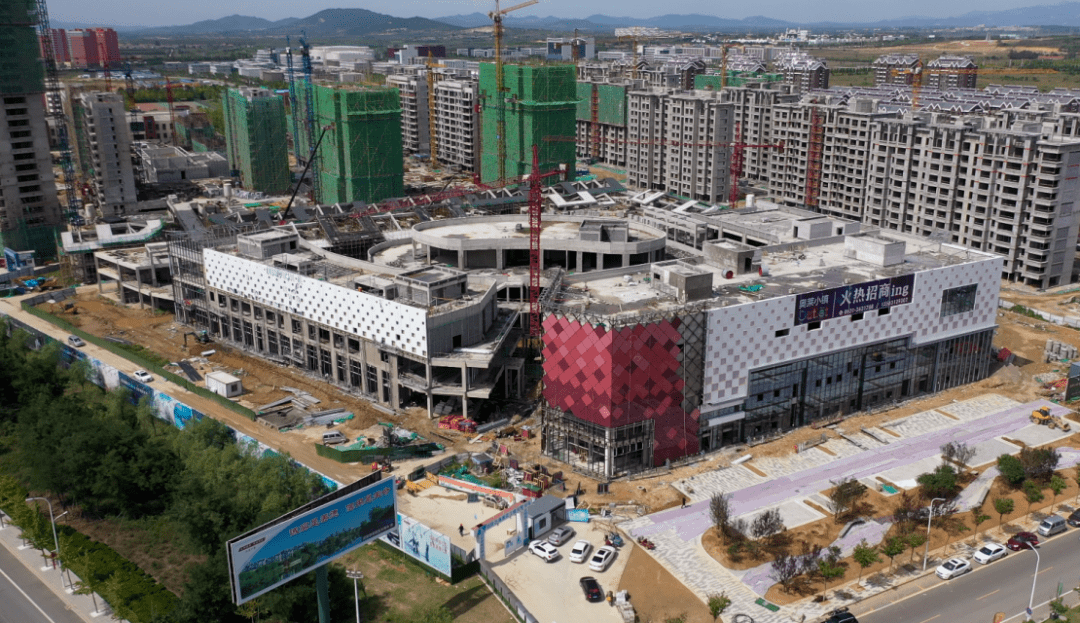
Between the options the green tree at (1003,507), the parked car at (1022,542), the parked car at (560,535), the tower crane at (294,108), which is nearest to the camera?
the parked car at (1022,542)

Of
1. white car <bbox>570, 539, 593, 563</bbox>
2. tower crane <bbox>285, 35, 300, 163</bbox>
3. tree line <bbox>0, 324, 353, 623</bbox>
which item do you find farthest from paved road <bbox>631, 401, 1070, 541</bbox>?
tower crane <bbox>285, 35, 300, 163</bbox>

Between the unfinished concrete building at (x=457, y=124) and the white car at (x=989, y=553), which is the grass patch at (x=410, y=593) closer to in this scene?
the white car at (x=989, y=553)

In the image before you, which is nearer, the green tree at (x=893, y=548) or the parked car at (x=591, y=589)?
the parked car at (x=591, y=589)

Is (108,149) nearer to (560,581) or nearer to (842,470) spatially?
(560,581)

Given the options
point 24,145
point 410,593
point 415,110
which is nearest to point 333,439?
point 410,593

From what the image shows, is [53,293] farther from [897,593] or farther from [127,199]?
[897,593]

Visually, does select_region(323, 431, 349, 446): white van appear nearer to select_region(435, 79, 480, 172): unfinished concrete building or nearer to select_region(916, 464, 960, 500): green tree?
select_region(916, 464, 960, 500): green tree

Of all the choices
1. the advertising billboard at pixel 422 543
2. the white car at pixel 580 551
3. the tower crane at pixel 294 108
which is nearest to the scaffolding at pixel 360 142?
the tower crane at pixel 294 108
